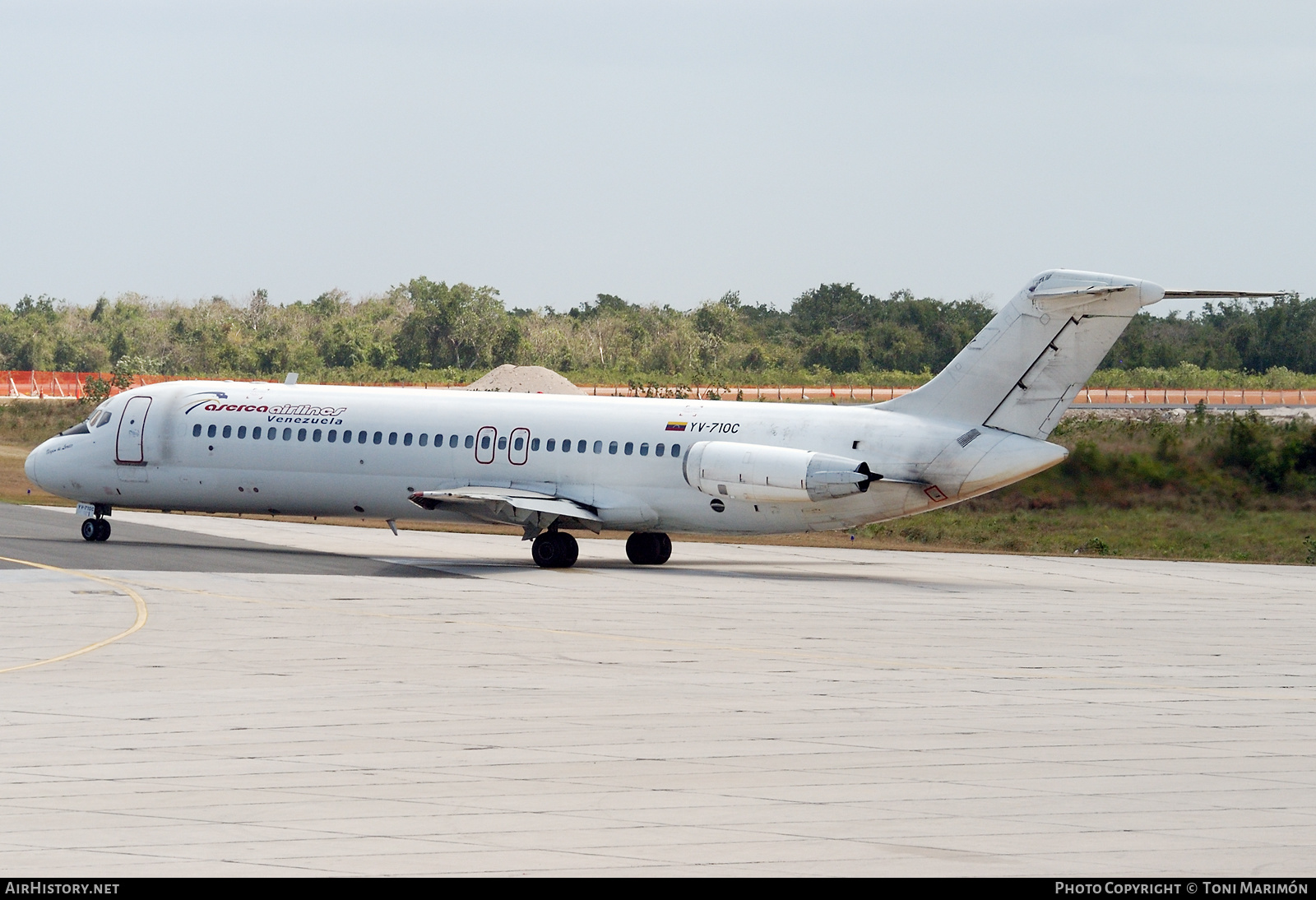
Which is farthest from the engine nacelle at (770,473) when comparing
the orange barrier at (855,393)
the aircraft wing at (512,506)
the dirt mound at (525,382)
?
the orange barrier at (855,393)

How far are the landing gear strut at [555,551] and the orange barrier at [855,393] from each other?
133 ft

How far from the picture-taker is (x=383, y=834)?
34.9 ft

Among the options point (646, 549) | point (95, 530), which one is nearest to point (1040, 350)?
point (646, 549)

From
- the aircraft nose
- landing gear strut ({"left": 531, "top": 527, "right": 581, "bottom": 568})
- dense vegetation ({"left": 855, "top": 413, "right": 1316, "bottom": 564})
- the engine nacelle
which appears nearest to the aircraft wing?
landing gear strut ({"left": 531, "top": 527, "right": 581, "bottom": 568})

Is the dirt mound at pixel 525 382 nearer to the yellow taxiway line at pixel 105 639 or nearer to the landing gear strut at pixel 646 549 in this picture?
the landing gear strut at pixel 646 549

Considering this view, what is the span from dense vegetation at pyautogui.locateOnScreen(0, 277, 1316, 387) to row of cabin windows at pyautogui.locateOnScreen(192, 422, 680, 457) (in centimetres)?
5935

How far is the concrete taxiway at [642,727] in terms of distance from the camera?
10438mm

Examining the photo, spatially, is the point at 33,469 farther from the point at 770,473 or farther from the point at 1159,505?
the point at 1159,505

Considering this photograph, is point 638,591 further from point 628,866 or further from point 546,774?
point 628,866

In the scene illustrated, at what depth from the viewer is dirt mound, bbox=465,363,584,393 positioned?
69875mm

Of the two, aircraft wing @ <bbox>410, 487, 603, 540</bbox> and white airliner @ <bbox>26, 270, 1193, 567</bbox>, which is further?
aircraft wing @ <bbox>410, 487, 603, 540</bbox>

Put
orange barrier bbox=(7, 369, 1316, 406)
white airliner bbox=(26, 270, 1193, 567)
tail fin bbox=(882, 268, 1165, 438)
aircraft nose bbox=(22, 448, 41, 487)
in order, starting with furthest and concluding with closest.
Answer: orange barrier bbox=(7, 369, 1316, 406) → aircraft nose bbox=(22, 448, 41, 487) → white airliner bbox=(26, 270, 1193, 567) → tail fin bbox=(882, 268, 1165, 438)

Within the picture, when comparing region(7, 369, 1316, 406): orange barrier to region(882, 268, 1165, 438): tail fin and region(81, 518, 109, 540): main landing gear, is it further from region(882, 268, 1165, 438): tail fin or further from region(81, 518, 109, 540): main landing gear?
region(882, 268, 1165, 438): tail fin

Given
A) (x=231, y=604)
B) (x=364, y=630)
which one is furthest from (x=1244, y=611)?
(x=231, y=604)
